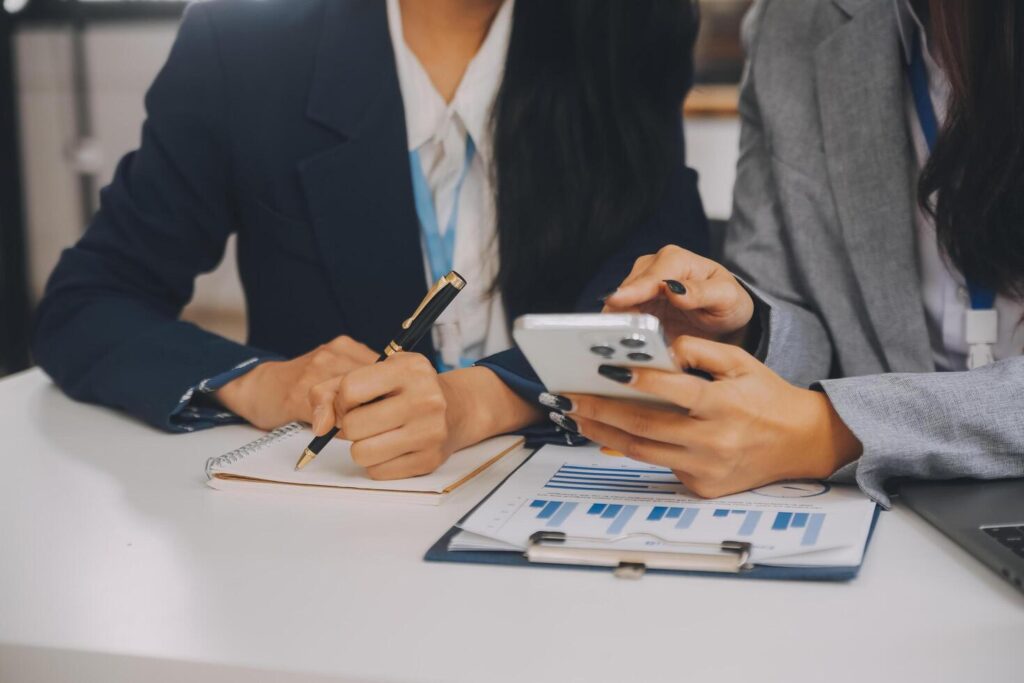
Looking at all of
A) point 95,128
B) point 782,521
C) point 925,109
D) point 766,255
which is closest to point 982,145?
point 925,109

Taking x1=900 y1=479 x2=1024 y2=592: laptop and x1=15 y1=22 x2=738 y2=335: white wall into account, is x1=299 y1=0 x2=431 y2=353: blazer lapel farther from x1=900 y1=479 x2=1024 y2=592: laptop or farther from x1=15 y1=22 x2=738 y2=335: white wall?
x1=15 y1=22 x2=738 y2=335: white wall

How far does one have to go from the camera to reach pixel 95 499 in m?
0.76

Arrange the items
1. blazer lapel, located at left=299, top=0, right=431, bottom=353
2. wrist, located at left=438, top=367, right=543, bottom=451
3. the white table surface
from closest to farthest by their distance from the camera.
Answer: the white table surface, wrist, located at left=438, top=367, right=543, bottom=451, blazer lapel, located at left=299, top=0, right=431, bottom=353

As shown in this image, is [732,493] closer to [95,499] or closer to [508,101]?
[95,499]

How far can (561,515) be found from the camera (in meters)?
0.67

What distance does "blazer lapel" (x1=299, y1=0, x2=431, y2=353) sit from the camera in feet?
3.65

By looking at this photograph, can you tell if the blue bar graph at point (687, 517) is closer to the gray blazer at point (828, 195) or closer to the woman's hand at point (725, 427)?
the woman's hand at point (725, 427)

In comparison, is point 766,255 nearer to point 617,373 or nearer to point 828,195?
point 828,195

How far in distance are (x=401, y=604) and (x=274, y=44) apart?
0.80m

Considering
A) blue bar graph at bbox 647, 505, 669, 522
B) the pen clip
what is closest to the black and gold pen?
the pen clip

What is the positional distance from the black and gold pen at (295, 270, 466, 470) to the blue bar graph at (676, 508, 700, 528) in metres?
0.23

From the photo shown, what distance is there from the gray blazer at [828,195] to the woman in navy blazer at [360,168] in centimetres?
9

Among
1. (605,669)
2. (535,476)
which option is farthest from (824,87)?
(605,669)

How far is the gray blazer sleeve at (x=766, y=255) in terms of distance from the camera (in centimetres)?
94
